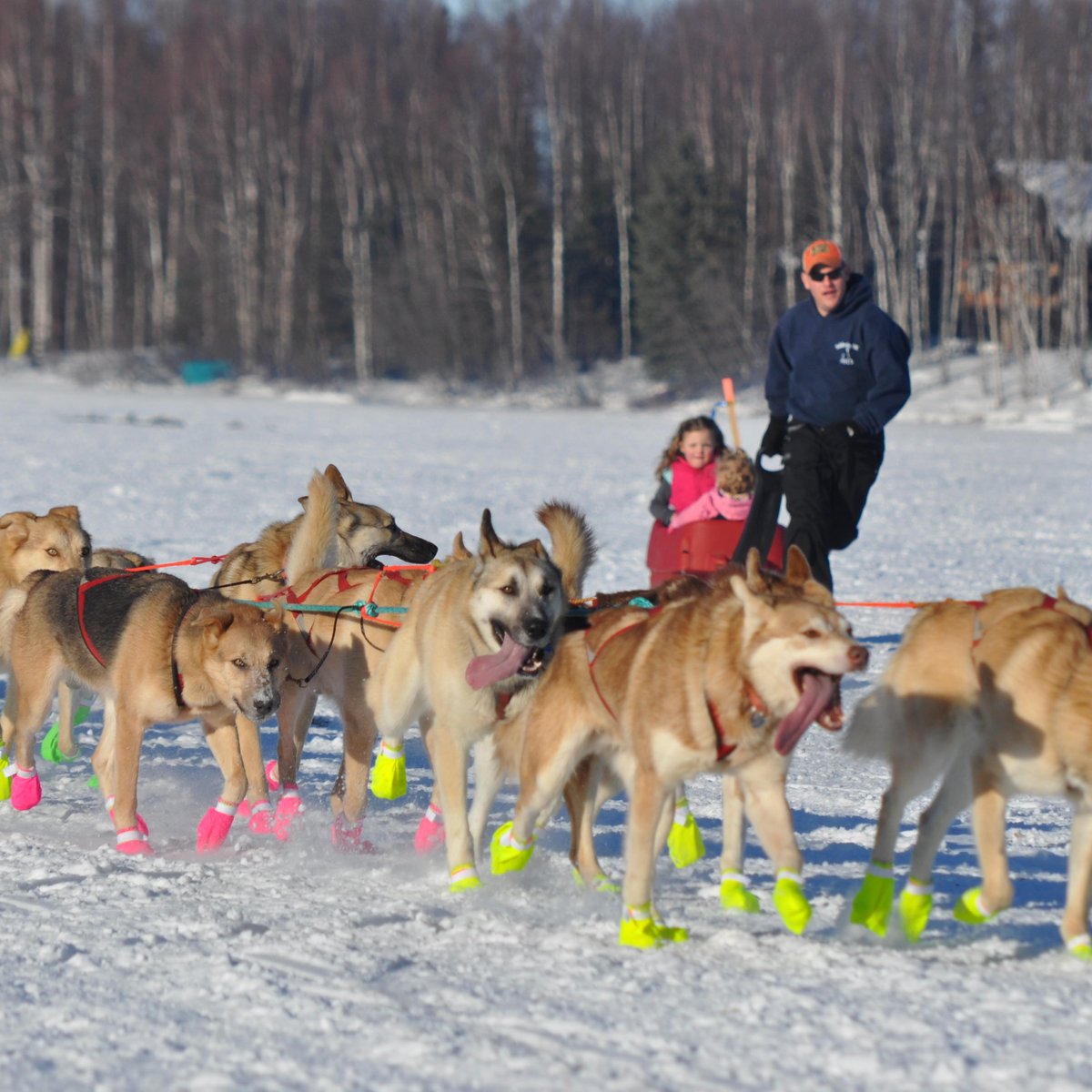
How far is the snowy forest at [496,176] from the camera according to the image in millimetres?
30594

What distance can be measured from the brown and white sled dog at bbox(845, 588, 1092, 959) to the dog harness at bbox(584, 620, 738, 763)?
385 mm

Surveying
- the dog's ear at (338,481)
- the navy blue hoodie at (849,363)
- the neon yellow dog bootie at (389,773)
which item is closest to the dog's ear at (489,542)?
the neon yellow dog bootie at (389,773)

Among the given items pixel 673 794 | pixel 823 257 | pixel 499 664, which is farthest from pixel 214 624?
pixel 823 257

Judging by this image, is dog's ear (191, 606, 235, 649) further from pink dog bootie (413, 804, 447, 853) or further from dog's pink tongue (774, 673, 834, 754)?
dog's pink tongue (774, 673, 834, 754)

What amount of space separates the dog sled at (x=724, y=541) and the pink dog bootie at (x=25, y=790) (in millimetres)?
2307

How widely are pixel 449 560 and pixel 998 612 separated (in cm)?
181

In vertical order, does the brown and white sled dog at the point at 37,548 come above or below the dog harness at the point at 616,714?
above

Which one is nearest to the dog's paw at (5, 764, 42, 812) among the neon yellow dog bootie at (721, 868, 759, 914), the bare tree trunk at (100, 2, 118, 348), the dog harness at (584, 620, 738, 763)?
the dog harness at (584, 620, 738, 763)

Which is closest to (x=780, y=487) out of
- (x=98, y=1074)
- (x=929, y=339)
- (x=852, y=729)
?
(x=852, y=729)

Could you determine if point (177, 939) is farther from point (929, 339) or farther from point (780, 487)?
point (929, 339)

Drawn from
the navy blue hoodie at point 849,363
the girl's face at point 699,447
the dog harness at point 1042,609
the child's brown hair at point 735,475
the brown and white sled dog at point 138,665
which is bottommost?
the brown and white sled dog at point 138,665

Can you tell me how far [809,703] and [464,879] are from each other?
1232 millimetres

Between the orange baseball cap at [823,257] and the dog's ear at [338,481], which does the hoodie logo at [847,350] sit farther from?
the dog's ear at [338,481]

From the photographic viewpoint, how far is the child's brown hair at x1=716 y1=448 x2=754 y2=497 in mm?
6227
